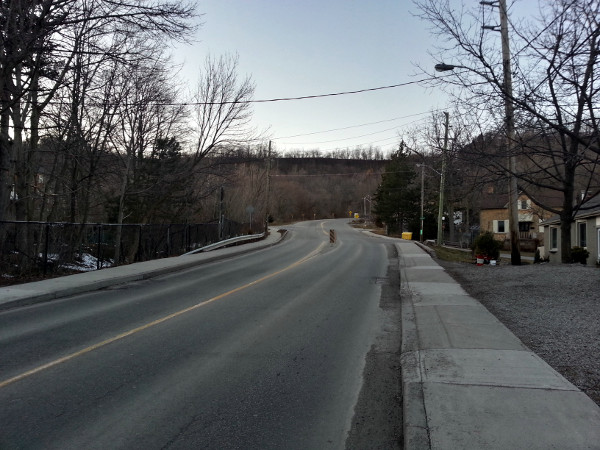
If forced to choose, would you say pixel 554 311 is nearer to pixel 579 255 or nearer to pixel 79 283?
pixel 79 283

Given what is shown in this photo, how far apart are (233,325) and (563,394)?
501 centimetres

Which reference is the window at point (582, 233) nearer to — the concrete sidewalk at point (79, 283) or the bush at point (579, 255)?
the bush at point (579, 255)

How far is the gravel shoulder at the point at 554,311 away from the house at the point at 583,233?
7729 millimetres

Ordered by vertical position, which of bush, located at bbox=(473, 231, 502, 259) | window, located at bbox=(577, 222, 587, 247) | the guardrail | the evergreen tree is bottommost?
the guardrail

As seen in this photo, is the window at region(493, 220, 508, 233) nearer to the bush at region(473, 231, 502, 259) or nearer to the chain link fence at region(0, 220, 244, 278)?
the bush at region(473, 231, 502, 259)

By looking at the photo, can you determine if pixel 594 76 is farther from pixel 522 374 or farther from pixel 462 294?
pixel 522 374

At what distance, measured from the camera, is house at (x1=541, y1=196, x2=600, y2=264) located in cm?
2344

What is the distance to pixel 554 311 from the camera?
8.47 metres

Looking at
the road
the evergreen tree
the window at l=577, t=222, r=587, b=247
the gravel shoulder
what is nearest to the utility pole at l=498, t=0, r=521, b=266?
the gravel shoulder

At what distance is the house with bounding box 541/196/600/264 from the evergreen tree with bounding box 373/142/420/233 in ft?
89.0

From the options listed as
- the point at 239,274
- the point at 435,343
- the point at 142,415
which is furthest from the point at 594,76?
the point at 239,274

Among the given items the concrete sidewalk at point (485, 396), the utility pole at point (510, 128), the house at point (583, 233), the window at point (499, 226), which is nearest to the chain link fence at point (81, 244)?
the concrete sidewalk at point (485, 396)

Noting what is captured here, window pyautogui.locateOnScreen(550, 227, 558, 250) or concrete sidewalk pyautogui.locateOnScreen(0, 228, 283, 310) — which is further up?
window pyautogui.locateOnScreen(550, 227, 558, 250)

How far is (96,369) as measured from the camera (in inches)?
215
